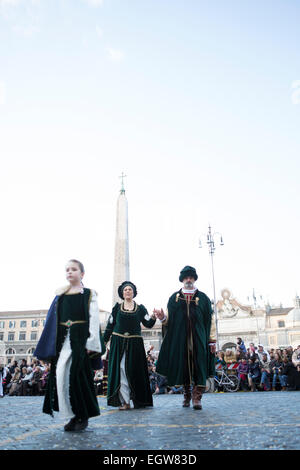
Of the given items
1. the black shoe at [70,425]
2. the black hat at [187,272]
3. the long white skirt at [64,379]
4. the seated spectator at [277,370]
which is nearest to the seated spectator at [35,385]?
the seated spectator at [277,370]

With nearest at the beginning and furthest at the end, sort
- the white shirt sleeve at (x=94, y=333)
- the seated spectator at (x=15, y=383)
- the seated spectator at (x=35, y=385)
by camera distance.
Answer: the white shirt sleeve at (x=94, y=333) → the seated spectator at (x=35, y=385) → the seated spectator at (x=15, y=383)

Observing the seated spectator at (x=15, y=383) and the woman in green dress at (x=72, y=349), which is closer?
the woman in green dress at (x=72, y=349)

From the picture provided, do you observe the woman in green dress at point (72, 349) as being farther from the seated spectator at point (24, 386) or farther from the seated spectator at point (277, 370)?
the seated spectator at point (24, 386)

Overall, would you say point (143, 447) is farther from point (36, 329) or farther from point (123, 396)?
point (36, 329)

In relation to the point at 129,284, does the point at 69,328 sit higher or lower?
lower

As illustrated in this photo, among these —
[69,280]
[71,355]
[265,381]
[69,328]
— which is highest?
[69,280]

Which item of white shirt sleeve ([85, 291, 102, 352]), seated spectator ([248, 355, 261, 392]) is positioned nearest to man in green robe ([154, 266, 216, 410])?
white shirt sleeve ([85, 291, 102, 352])

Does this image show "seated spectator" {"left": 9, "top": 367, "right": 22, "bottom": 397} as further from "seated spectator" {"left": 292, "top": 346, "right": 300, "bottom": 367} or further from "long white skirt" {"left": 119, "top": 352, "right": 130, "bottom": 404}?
"long white skirt" {"left": 119, "top": 352, "right": 130, "bottom": 404}

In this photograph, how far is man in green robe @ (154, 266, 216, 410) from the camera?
274 inches

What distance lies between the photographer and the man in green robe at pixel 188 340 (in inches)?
274

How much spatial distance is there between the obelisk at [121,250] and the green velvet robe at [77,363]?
794 inches

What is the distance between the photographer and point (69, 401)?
444cm
